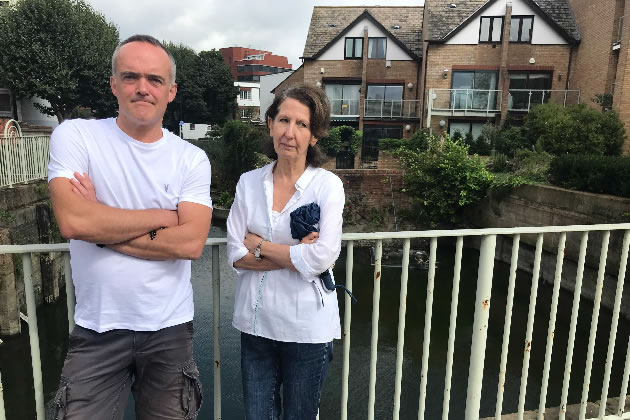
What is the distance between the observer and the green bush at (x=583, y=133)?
1390 centimetres

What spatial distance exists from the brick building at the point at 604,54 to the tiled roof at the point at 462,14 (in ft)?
1.27

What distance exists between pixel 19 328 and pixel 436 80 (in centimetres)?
1869

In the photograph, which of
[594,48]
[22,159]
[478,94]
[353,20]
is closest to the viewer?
[22,159]

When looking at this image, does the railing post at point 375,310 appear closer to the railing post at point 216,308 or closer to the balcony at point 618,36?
the railing post at point 216,308

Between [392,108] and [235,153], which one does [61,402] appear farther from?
[392,108]

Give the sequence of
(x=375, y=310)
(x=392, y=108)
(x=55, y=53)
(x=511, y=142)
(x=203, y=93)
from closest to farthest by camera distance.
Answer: (x=375, y=310), (x=511, y=142), (x=392, y=108), (x=55, y=53), (x=203, y=93)

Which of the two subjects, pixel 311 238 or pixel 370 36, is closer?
pixel 311 238

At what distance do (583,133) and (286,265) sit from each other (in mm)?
15581

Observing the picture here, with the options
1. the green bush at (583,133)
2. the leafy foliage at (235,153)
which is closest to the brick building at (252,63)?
the leafy foliage at (235,153)

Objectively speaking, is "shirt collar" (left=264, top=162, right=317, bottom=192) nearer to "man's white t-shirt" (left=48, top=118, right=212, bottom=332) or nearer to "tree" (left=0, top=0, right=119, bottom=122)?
"man's white t-shirt" (left=48, top=118, right=212, bottom=332)

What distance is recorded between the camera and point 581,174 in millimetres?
10234

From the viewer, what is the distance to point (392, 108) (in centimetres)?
2106

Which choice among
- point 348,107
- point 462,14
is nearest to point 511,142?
point 462,14

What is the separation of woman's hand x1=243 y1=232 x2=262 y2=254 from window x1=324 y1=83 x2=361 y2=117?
2069cm
